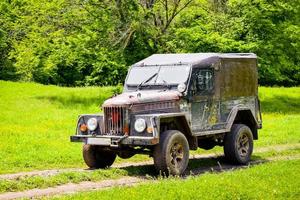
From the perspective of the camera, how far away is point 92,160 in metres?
14.8

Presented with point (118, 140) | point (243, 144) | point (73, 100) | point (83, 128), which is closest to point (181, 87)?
point (118, 140)

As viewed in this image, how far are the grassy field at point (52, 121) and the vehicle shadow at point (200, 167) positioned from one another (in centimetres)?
184

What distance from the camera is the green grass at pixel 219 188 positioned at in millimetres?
10883

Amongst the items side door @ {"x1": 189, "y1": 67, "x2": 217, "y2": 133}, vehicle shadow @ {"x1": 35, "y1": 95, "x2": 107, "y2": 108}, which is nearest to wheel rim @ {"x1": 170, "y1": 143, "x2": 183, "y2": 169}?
side door @ {"x1": 189, "y1": 67, "x2": 217, "y2": 133}

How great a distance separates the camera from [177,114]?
14.1 metres

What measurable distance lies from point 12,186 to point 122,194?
2.65 m

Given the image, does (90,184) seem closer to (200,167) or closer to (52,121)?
(200,167)

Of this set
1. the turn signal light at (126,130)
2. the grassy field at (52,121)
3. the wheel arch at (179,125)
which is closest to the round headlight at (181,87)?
the wheel arch at (179,125)

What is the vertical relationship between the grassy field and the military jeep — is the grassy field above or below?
below

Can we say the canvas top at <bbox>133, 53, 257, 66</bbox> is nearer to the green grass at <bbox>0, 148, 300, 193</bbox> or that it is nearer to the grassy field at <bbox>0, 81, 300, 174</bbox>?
the green grass at <bbox>0, 148, 300, 193</bbox>

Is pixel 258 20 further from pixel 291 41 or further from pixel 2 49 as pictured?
pixel 2 49

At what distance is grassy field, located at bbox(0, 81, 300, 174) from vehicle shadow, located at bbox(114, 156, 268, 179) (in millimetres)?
1842

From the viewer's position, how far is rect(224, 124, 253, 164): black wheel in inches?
626

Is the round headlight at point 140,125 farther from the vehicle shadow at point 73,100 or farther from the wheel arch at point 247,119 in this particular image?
the vehicle shadow at point 73,100
